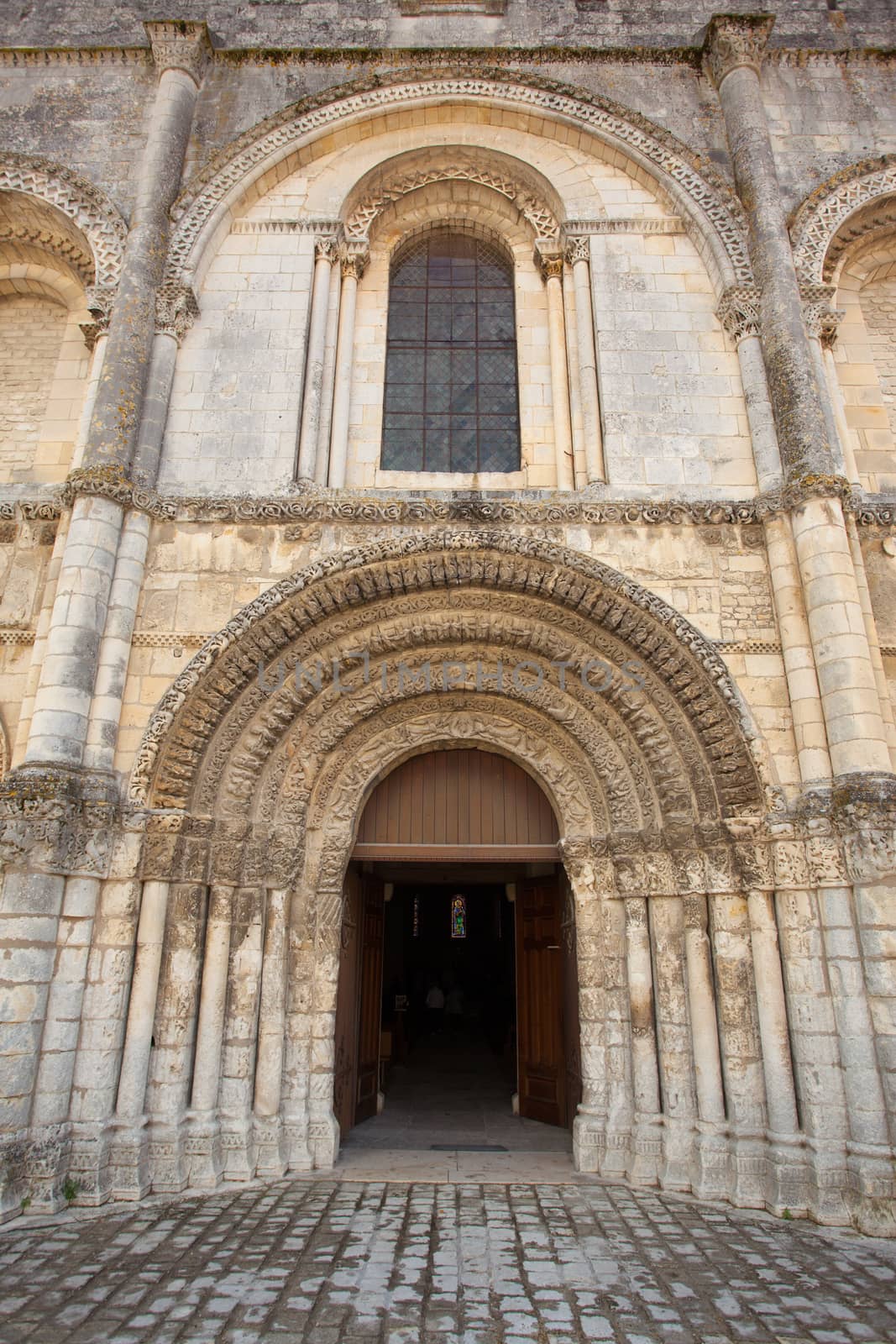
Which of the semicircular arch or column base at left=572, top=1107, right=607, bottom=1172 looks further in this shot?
the semicircular arch

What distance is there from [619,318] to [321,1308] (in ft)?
24.9

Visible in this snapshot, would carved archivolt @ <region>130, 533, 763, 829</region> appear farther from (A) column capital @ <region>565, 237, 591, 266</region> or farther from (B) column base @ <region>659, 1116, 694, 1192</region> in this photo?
(A) column capital @ <region>565, 237, 591, 266</region>

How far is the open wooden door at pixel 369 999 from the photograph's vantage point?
282 inches

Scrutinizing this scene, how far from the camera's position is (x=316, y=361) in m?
7.13

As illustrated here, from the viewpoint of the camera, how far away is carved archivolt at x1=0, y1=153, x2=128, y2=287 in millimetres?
7164

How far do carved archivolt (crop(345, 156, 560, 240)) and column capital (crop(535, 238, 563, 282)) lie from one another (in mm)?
163

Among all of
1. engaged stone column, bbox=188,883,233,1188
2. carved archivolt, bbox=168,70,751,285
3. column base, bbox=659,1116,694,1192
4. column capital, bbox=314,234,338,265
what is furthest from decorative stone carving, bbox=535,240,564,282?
column base, bbox=659,1116,694,1192

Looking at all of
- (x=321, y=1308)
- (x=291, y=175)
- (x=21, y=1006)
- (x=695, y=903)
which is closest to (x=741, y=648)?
(x=695, y=903)

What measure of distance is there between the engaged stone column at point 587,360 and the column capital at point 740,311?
1220 millimetres

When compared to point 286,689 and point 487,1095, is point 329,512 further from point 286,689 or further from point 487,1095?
point 487,1095

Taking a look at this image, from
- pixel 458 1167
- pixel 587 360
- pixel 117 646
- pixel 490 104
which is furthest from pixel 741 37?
pixel 458 1167

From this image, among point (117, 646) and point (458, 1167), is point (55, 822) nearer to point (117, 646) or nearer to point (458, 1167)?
point (117, 646)

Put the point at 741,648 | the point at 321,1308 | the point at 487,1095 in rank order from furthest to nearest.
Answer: the point at 487,1095 → the point at 741,648 → the point at 321,1308

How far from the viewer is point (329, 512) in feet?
20.9
